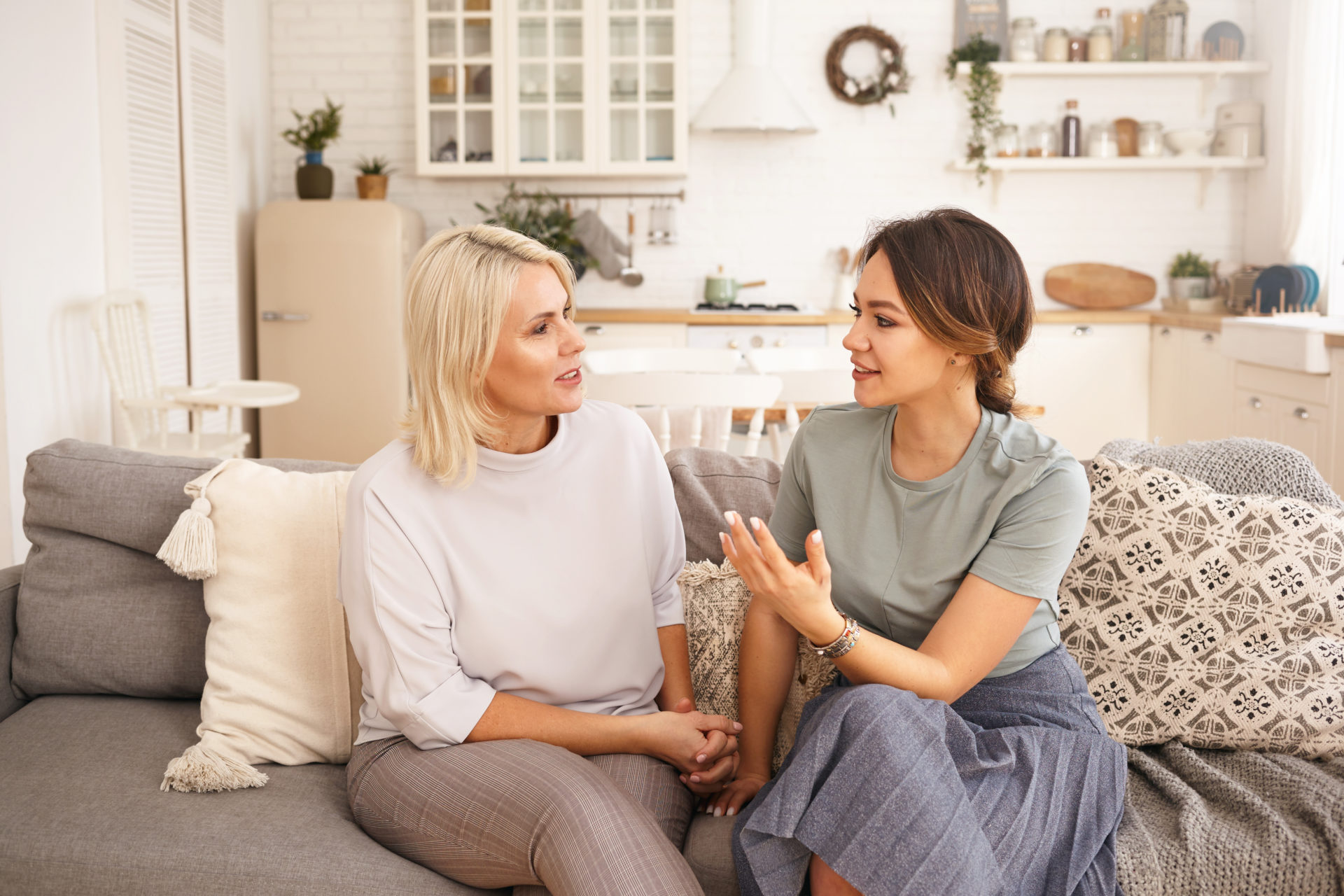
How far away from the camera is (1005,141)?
541 cm

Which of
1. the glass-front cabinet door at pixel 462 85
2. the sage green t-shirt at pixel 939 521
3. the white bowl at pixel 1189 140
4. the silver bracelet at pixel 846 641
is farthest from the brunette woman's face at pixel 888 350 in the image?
the white bowl at pixel 1189 140

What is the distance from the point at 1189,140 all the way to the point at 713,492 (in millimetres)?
4515

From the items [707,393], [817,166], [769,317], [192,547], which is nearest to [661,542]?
[192,547]

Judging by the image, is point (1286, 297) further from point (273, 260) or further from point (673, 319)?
point (273, 260)

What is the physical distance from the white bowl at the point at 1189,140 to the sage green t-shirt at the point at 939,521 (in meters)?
4.52

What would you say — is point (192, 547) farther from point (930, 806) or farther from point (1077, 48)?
point (1077, 48)

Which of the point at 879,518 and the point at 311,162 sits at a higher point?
the point at 311,162

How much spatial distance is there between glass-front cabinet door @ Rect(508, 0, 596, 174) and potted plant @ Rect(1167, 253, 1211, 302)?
9.85 ft

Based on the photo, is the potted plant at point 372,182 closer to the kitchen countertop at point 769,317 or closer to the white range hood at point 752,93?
the kitchen countertop at point 769,317

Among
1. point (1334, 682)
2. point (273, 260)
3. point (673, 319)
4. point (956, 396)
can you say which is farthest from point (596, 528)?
point (273, 260)

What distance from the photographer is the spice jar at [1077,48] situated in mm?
5285

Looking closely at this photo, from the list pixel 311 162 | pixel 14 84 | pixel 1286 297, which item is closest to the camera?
pixel 14 84

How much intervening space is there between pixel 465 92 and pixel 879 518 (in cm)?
446

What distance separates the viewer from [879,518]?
1499mm
